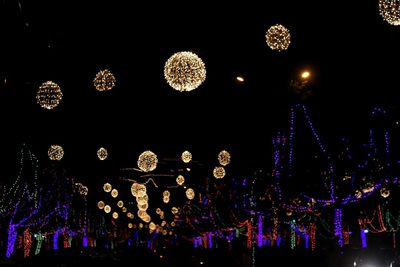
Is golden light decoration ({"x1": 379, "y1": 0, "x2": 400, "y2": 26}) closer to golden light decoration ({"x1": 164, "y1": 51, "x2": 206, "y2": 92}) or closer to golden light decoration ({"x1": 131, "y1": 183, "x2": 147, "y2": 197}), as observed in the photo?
golden light decoration ({"x1": 164, "y1": 51, "x2": 206, "y2": 92})

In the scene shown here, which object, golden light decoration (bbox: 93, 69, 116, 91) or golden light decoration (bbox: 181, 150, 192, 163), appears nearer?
golden light decoration (bbox: 93, 69, 116, 91)

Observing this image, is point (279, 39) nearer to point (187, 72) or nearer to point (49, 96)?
point (187, 72)

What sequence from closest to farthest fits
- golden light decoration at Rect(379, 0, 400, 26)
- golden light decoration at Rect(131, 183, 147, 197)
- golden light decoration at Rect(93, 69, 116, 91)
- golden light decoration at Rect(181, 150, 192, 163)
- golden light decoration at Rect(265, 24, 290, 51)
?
golden light decoration at Rect(379, 0, 400, 26), golden light decoration at Rect(265, 24, 290, 51), golden light decoration at Rect(93, 69, 116, 91), golden light decoration at Rect(181, 150, 192, 163), golden light decoration at Rect(131, 183, 147, 197)

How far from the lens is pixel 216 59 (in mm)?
9047

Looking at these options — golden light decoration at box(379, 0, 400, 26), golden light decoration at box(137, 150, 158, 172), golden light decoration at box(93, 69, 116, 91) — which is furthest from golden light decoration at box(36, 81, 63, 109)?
golden light decoration at box(137, 150, 158, 172)

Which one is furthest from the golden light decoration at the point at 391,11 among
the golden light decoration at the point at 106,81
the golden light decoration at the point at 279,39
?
the golden light decoration at the point at 106,81

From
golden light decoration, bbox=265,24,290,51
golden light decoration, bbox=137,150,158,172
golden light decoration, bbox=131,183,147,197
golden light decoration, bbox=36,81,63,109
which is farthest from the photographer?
golden light decoration, bbox=131,183,147,197

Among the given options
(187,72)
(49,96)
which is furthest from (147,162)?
(187,72)

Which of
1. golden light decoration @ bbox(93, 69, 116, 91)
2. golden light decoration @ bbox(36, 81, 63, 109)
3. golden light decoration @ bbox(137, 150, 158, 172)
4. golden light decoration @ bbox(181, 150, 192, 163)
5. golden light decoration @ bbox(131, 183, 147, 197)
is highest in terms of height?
golden light decoration @ bbox(131, 183, 147, 197)

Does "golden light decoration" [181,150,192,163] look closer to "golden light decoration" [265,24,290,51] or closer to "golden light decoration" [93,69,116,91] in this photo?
"golden light decoration" [93,69,116,91]

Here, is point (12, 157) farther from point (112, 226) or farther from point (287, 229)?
point (112, 226)

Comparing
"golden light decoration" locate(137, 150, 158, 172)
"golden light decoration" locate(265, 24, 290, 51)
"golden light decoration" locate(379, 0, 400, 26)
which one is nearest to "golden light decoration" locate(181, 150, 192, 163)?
"golden light decoration" locate(137, 150, 158, 172)

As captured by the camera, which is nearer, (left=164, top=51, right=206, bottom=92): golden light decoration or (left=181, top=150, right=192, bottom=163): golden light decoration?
(left=164, top=51, right=206, bottom=92): golden light decoration

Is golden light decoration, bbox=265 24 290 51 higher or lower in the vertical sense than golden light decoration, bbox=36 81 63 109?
higher
